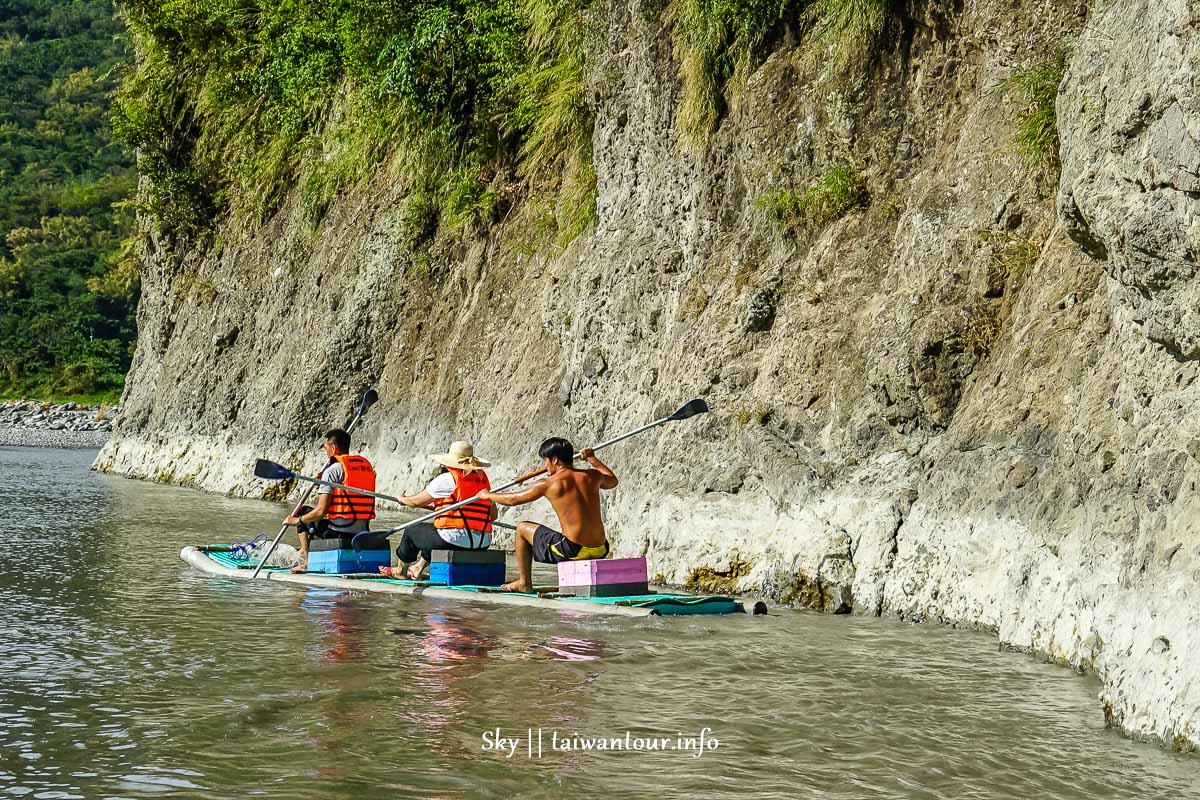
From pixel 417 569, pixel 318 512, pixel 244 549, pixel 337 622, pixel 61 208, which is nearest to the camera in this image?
pixel 337 622

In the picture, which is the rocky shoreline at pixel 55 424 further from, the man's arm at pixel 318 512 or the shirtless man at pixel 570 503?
the shirtless man at pixel 570 503

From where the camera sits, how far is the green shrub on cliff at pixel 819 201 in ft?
38.6

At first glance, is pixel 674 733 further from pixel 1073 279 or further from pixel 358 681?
pixel 1073 279

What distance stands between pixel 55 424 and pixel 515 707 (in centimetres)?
4521

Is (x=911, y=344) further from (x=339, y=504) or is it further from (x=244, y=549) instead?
(x=244, y=549)

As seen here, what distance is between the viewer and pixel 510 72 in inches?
732

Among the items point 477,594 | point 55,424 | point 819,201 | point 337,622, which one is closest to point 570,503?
point 477,594

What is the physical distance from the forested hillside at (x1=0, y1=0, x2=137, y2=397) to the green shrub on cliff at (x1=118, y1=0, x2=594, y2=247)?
4306 mm

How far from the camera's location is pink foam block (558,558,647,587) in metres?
9.97

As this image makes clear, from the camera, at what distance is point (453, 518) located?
11102mm

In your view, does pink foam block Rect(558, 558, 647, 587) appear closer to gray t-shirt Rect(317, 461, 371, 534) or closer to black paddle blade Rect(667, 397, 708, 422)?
black paddle blade Rect(667, 397, 708, 422)

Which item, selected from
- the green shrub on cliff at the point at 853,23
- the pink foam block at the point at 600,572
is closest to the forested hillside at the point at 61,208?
the green shrub on cliff at the point at 853,23

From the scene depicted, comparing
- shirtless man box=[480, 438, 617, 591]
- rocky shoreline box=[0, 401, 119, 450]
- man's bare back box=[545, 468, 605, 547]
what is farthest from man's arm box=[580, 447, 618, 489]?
rocky shoreline box=[0, 401, 119, 450]

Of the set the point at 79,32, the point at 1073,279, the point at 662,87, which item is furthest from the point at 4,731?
the point at 79,32
